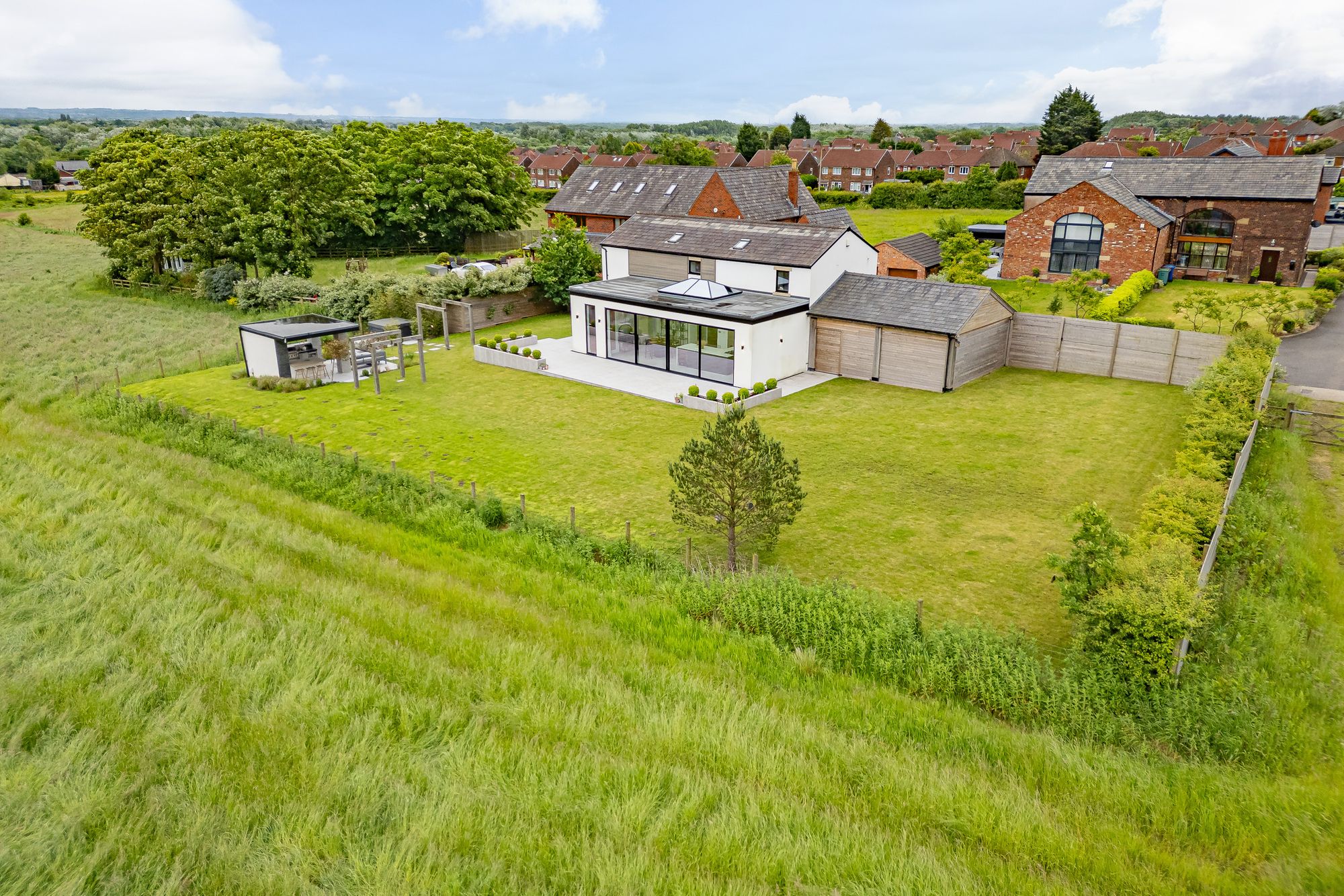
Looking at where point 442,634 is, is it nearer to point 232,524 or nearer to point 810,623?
point 810,623

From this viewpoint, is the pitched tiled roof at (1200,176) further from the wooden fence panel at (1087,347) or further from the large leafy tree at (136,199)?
the large leafy tree at (136,199)

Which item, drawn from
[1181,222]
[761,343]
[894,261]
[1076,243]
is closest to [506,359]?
[761,343]

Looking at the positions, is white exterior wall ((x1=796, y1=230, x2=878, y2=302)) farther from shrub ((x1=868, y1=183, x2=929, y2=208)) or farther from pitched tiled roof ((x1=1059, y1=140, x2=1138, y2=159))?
pitched tiled roof ((x1=1059, y1=140, x2=1138, y2=159))

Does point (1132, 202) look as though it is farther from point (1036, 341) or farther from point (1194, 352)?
point (1194, 352)

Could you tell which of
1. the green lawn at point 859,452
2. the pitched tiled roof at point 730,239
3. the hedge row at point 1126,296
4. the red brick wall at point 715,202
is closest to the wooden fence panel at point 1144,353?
the green lawn at point 859,452

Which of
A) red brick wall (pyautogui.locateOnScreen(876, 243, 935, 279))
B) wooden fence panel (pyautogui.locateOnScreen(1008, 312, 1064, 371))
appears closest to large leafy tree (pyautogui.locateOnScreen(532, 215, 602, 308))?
red brick wall (pyautogui.locateOnScreen(876, 243, 935, 279))

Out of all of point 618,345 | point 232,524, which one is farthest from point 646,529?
point 618,345

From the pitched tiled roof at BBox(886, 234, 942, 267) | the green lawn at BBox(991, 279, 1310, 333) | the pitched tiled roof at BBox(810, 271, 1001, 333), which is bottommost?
the green lawn at BBox(991, 279, 1310, 333)
